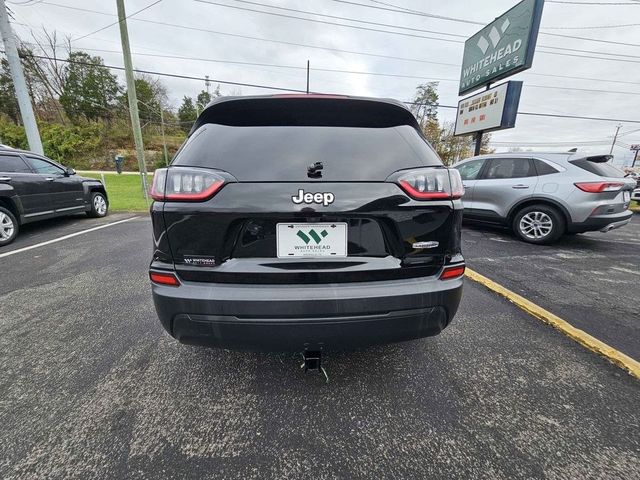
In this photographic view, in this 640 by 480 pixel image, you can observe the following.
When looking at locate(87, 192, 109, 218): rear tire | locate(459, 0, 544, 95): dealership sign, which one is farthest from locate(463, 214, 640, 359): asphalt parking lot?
locate(87, 192, 109, 218): rear tire

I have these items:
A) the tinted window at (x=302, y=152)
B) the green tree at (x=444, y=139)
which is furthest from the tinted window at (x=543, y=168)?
the green tree at (x=444, y=139)

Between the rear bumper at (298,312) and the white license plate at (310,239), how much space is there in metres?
0.17

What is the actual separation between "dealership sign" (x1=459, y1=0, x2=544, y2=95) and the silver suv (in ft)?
18.0

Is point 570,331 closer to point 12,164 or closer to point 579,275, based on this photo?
point 579,275

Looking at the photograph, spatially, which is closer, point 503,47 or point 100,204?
point 100,204

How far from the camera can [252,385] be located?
67.3 inches

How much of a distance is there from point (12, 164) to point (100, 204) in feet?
6.72

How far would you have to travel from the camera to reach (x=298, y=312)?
1.34m

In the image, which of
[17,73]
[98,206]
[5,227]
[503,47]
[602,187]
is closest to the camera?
[602,187]

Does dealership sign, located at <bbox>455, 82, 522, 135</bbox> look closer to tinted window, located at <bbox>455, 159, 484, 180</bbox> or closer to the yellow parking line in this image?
tinted window, located at <bbox>455, 159, 484, 180</bbox>

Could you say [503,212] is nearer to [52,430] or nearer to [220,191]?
[220,191]

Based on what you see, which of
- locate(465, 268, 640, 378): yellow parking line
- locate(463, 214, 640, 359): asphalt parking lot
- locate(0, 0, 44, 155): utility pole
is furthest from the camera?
locate(0, 0, 44, 155): utility pole

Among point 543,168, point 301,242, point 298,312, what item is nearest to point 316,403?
point 298,312

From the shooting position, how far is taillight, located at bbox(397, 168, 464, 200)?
141 centimetres
